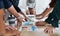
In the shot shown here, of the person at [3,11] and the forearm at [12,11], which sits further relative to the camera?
the forearm at [12,11]

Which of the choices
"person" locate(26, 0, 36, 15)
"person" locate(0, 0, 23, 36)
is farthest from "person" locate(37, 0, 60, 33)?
"person" locate(26, 0, 36, 15)

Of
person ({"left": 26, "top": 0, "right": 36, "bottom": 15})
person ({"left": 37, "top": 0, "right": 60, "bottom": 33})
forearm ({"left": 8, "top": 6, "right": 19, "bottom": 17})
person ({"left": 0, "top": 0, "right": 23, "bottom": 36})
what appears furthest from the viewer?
person ({"left": 26, "top": 0, "right": 36, "bottom": 15})

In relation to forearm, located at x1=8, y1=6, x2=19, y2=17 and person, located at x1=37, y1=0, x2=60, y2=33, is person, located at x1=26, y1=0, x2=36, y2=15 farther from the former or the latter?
person, located at x1=37, y1=0, x2=60, y2=33

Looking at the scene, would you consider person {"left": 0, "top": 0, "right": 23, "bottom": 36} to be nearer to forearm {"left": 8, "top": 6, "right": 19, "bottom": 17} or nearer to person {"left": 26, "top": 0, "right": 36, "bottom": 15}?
forearm {"left": 8, "top": 6, "right": 19, "bottom": 17}

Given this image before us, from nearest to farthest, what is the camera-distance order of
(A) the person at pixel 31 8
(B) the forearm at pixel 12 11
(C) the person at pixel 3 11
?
(C) the person at pixel 3 11 → (B) the forearm at pixel 12 11 → (A) the person at pixel 31 8

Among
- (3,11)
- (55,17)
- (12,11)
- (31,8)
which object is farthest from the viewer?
(31,8)

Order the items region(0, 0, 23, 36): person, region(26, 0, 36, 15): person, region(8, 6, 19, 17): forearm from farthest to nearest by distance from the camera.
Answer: region(26, 0, 36, 15): person, region(8, 6, 19, 17): forearm, region(0, 0, 23, 36): person

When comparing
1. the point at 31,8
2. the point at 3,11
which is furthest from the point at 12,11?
the point at 31,8

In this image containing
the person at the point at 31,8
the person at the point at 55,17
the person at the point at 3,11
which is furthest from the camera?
the person at the point at 31,8

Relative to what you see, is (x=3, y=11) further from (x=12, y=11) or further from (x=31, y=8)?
(x=31, y=8)

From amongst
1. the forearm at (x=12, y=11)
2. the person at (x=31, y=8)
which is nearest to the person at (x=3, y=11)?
the forearm at (x=12, y=11)

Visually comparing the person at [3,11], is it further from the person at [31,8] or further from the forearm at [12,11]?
the person at [31,8]

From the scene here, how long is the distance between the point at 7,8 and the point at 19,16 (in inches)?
7.0

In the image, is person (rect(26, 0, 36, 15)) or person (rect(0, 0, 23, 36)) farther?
person (rect(26, 0, 36, 15))
